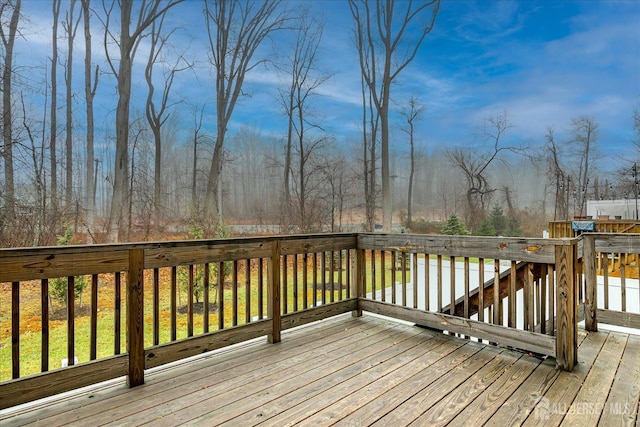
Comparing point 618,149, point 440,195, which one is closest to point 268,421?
point 440,195

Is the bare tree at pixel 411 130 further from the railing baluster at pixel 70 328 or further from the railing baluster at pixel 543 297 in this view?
the railing baluster at pixel 70 328

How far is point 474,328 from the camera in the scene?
278 centimetres

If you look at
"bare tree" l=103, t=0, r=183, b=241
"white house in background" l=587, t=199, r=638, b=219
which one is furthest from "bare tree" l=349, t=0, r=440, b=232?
"white house in background" l=587, t=199, r=638, b=219

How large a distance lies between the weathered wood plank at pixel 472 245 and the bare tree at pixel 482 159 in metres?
9.74

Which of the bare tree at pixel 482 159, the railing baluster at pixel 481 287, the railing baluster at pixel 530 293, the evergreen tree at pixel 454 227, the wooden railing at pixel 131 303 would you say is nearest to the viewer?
the wooden railing at pixel 131 303

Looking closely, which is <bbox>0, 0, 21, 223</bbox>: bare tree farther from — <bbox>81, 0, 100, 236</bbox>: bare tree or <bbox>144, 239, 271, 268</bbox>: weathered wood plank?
<bbox>144, 239, 271, 268</bbox>: weathered wood plank

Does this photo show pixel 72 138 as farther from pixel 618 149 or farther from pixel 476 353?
pixel 618 149

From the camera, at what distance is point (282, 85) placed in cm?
990

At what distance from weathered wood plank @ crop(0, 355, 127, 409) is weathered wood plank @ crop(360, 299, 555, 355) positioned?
2.28 metres

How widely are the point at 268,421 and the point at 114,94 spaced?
25.5ft

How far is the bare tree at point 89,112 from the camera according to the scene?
6.76m

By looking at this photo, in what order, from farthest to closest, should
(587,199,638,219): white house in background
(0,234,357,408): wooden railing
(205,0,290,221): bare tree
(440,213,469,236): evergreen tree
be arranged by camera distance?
(440,213,469,236): evergreen tree → (587,199,638,219): white house in background → (205,0,290,221): bare tree → (0,234,357,408): wooden railing

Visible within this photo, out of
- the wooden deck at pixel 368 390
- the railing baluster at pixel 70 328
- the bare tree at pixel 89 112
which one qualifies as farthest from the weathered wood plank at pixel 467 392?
the bare tree at pixel 89 112

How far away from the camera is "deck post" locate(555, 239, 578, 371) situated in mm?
2309
